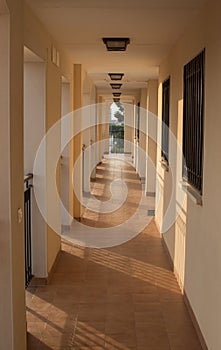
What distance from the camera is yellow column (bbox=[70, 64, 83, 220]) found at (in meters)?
7.13

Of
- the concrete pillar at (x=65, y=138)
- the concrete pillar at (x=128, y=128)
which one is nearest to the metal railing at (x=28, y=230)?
the concrete pillar at (x=65, y=138)

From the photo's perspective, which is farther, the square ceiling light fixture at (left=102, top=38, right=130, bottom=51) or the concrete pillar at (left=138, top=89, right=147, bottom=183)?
the concrete pillar at (left=138, top=89, right=147, bottom=183)

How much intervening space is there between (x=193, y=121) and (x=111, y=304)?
170cm

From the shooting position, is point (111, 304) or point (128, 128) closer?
point (111, 304)

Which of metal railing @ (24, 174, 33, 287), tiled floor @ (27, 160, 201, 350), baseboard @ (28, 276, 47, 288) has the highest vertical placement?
metal railing @ (24, 174, 33, 287)

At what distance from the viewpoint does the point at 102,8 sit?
143 inches

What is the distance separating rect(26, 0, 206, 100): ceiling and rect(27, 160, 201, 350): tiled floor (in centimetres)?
236

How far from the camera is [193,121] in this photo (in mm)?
4152

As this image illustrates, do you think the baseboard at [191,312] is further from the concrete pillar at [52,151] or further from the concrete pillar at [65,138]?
the concrete pillar at [65,138]

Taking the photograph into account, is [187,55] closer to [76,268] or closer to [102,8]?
[102,8]

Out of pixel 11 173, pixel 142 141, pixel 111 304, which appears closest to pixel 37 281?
pixel 111 304

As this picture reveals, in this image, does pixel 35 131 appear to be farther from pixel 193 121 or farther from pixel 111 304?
pixel 111 304

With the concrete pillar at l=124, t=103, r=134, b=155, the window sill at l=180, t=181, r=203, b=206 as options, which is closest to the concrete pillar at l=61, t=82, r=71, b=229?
the window sill at l=180, t=181, r=203, b=206

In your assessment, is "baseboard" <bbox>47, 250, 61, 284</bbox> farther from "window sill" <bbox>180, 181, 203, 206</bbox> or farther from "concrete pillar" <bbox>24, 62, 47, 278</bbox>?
"window sill" <bbox>180, 181, 203, 206</bbox>
